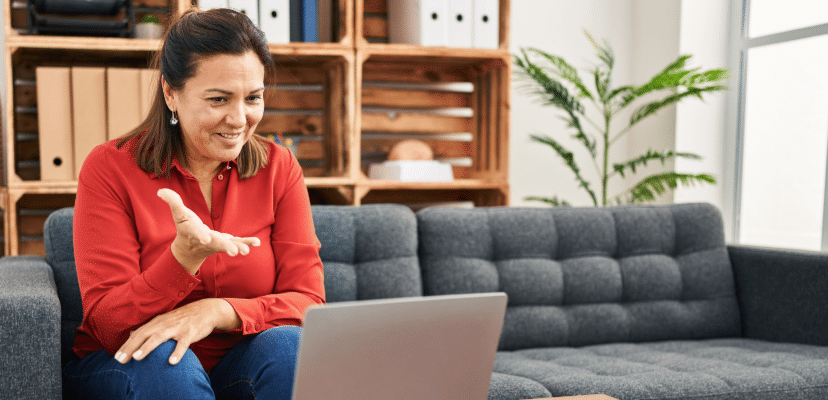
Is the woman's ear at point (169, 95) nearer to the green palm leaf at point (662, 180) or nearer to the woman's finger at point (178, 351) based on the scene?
the woman's finger at point (178, 351)

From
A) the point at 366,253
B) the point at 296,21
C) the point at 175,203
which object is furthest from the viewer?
the point at 296,21

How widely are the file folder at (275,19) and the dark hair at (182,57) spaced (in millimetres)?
900

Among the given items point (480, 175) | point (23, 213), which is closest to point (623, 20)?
point (480, 175)

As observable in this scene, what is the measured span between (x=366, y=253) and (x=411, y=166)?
65 centimetres

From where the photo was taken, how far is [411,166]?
238 cm

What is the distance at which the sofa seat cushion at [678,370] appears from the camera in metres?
1.47

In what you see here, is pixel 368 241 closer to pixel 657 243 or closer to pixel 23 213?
pixel 657 243

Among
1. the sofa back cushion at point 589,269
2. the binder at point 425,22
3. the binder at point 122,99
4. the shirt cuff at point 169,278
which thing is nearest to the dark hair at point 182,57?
the shirt cuff at point 169,278

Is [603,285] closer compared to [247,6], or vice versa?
[603,285]

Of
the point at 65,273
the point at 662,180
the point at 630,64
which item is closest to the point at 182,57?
the point at 65,273

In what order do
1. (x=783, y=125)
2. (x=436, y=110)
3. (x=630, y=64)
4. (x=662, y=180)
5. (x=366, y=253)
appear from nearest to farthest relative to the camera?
1. (x=366, y=253)
2. (x=662, y=180)
3. (x=783, y=125)
4. (x=436, y=110)
5. (x=630, y=64)

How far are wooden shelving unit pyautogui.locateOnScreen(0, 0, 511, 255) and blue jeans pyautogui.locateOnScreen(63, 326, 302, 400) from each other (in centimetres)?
109

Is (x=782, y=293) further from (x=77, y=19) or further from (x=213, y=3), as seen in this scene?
(x=77, y=19)

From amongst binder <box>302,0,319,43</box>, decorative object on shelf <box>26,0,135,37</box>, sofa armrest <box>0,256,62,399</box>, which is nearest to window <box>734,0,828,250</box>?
binder <box>302,0,319,43</box>
